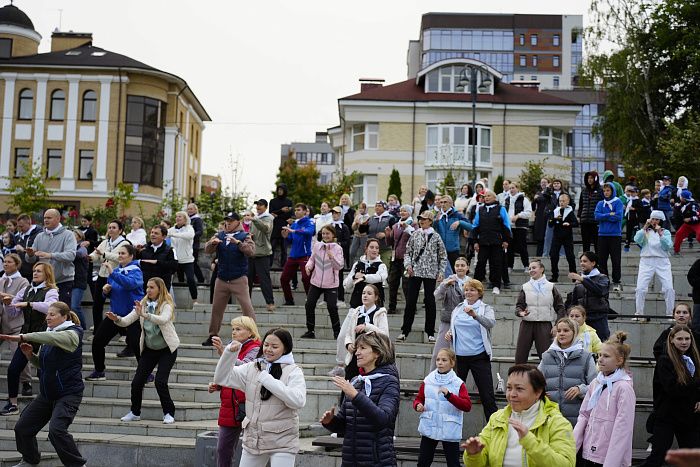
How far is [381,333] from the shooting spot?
267 inches

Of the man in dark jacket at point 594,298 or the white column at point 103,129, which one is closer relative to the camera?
the man in dark jacket at point 594,298

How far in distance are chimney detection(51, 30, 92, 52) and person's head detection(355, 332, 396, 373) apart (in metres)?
57.7

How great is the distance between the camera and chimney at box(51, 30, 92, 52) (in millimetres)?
58844

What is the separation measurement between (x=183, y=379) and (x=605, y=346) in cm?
682

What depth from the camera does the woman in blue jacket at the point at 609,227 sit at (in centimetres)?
1562

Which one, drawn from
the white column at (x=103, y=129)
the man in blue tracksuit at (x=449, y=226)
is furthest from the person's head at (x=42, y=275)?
the white column at (x=103, y=129)

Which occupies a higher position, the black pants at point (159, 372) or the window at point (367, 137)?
the window at point (367, 137)

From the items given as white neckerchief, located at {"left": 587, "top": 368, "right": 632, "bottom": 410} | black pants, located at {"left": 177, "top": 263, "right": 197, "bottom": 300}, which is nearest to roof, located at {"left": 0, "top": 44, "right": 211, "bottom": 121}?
black pants, located at {"left": 177, "top": 263, "right": 197, "bottom": 300}

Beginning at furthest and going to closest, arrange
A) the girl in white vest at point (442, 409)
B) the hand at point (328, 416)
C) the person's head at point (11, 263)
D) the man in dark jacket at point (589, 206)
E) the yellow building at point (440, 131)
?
the yellow building at point (440, 131) < the man in dark jacket at point (589, 206) < the person's head at point (11, 263) < the girl in white vest at point (442, 409) < the hand at point (328, 416)

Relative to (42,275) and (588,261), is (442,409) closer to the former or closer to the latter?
(588,261)

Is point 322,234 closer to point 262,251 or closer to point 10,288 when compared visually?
point 262,251

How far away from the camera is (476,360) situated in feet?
33.4

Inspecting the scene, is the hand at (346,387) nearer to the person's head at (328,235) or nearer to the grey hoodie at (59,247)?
the person's head at (328,235)

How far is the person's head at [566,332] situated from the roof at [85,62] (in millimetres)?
47559
